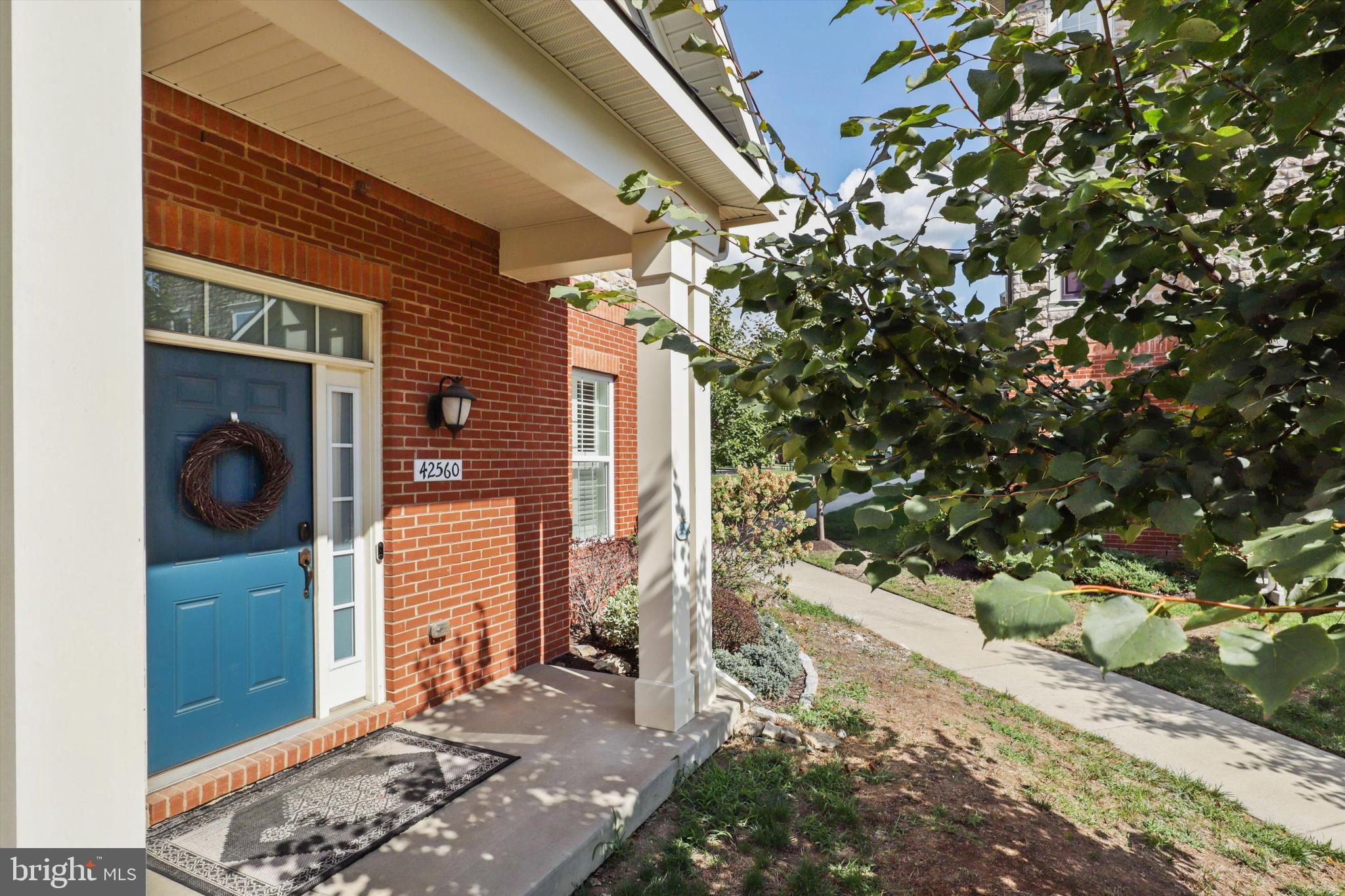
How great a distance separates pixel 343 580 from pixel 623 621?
2230mm

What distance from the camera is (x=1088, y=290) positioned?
1.59 meters

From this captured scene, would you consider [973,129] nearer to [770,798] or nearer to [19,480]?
[19,480]

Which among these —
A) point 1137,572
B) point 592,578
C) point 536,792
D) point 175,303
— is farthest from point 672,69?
point 1137,572

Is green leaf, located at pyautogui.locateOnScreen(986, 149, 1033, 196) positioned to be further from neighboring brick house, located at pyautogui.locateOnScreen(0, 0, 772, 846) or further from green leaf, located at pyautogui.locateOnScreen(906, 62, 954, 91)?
neighboring brick house, located at pyautogui.locateOnScreen(0, 0, 772, 846)

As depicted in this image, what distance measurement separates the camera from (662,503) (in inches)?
161

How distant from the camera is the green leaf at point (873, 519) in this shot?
108 centimetres

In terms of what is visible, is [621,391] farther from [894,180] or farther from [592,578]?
[894,180]

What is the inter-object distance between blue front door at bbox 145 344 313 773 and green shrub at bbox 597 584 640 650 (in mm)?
2340

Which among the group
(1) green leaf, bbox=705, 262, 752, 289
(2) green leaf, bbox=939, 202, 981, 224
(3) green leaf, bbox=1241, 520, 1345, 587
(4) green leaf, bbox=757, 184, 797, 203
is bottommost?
(3) green leaf, bbox=1241, 520, 1345, 587

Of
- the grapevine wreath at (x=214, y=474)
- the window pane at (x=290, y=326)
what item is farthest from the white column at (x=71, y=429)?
the window pane at (x=290, y=326)

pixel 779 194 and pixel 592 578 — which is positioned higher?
pixel 779 194

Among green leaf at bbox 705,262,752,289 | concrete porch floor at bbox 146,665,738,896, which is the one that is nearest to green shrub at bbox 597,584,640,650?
concrete porch floor at bbox 146,665,738,896

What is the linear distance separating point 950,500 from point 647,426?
305 centimetres

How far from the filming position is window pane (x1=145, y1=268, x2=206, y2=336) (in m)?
3.12
